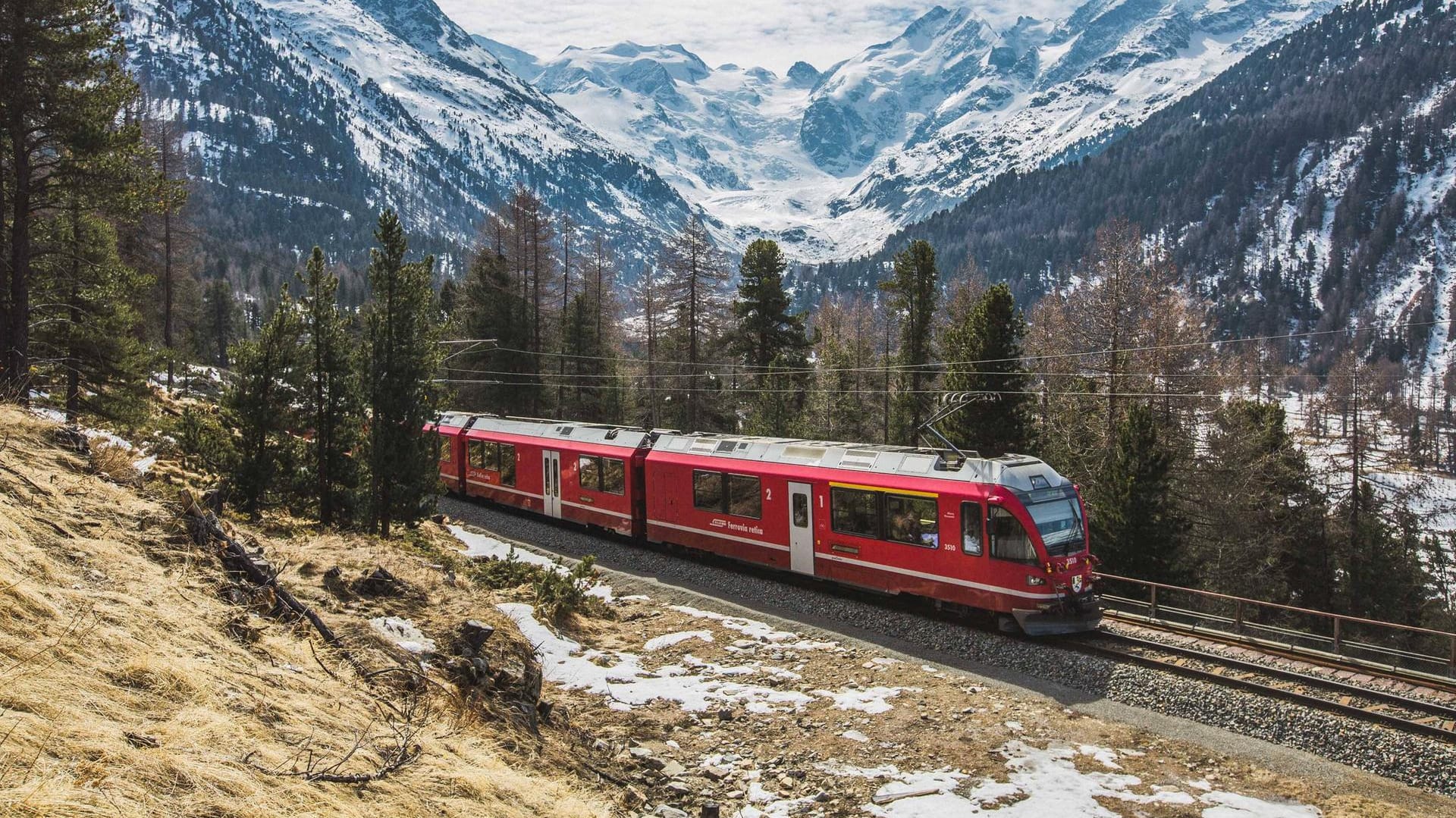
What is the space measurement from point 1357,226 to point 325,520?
237559 millimetres

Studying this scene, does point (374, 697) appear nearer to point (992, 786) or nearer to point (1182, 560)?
point (992, 786)

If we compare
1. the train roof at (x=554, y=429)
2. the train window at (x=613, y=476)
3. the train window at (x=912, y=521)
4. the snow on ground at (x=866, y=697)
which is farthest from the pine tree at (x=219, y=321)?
the snow on ground at (x=866, y=697)

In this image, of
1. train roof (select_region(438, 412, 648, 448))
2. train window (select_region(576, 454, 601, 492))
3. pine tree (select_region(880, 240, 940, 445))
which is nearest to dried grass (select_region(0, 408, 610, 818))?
train roof (select_region(438, 412, 648, 448))

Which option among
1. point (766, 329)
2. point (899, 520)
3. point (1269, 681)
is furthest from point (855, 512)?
point (766, 329)

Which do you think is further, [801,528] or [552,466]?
[552,466]

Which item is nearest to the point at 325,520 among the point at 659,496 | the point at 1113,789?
the point at 659,496

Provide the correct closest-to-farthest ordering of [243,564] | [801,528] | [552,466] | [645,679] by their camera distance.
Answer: [243,564]
[645,679]
[801,528]
[552,466]

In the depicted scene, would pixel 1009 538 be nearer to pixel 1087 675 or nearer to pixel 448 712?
pixel 1087 675

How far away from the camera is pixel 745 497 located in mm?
20812

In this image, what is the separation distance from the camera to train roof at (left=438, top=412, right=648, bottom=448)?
82.8 feet

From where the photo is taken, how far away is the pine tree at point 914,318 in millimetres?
41656

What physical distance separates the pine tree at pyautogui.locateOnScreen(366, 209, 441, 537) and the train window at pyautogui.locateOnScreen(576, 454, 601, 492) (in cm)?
540

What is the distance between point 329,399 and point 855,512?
12004 millimetres

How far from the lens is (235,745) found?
5629mm
